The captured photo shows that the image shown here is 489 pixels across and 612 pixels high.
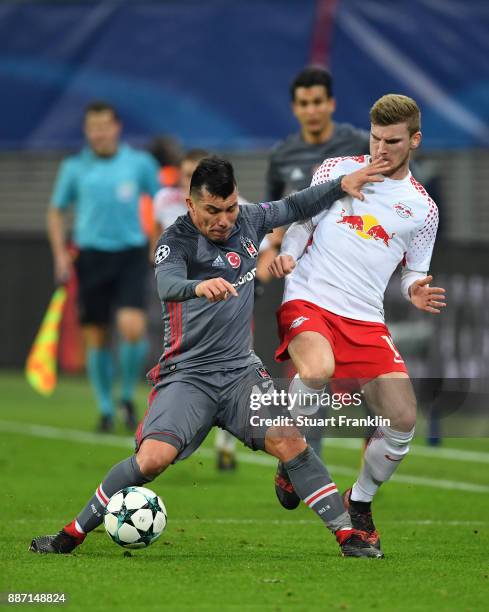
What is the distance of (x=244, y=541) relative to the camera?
7.17 m

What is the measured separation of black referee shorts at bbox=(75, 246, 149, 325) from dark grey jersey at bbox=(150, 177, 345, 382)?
5.98 meters

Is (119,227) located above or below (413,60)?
below

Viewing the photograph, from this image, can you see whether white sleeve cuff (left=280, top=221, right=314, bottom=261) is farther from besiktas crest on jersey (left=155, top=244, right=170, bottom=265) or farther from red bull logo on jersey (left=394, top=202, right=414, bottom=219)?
besiktas crest on jersey (left=155, top=244, right=170, bottom=265)

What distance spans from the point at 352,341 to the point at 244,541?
1126 millimetres

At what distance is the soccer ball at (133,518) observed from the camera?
645cm

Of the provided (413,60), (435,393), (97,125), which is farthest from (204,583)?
(413,60)

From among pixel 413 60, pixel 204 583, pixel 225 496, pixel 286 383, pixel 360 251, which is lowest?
pixel 225 496

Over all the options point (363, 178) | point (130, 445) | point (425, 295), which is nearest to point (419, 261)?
point (425, 295)

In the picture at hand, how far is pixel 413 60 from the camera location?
15430 millimetres

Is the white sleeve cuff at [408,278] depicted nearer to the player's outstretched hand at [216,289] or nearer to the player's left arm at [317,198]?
the player's left arm at [317,198]

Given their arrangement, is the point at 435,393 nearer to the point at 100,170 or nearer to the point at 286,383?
the point at 286,383

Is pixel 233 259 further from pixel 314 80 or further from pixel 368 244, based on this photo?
pixel 314 80

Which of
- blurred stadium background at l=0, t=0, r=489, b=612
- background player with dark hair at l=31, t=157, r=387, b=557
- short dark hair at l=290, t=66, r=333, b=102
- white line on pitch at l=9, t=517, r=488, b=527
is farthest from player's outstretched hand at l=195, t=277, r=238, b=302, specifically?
short dark hair at l=290, t=66, r=333, b=102

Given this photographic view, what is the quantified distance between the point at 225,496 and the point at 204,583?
11.1ft
